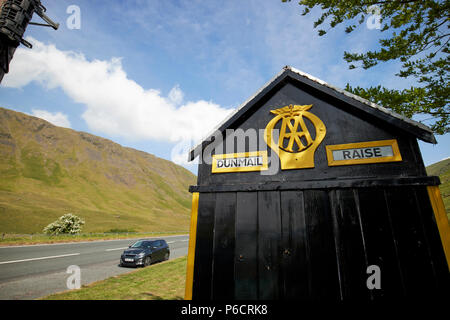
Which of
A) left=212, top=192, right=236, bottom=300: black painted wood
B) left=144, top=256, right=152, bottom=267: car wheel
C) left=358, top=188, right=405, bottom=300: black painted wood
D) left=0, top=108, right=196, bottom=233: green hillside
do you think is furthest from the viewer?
left=0, top=108, right=196, bottom=233: green hillside

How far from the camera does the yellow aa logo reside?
373cm

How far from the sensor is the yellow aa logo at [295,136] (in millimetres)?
3733

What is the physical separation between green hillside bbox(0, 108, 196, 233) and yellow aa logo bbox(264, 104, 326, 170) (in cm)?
5482

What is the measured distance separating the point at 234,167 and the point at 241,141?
580mm

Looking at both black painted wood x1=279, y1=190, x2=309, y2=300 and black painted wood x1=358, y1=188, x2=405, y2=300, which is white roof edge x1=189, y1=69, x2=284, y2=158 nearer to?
black painted wood x1=279, y1=190, x2=309, y2=300

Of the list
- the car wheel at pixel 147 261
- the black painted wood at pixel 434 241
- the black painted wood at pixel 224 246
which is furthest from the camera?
the car wheel at pixel 147 261

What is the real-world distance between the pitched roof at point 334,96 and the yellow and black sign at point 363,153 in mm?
336

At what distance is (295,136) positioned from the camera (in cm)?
389

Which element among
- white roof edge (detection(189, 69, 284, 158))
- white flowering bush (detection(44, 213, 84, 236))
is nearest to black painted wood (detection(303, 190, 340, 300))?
white roof edge (detection(189, 69, 284, 158))

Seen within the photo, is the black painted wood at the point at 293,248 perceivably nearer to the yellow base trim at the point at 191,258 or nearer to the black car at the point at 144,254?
the yellow base trim at the point at 191,258

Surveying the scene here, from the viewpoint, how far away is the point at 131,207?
3531 inches

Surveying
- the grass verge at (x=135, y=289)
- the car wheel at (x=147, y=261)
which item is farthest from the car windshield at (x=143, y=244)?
the grass verge at (x=135, y=289)
